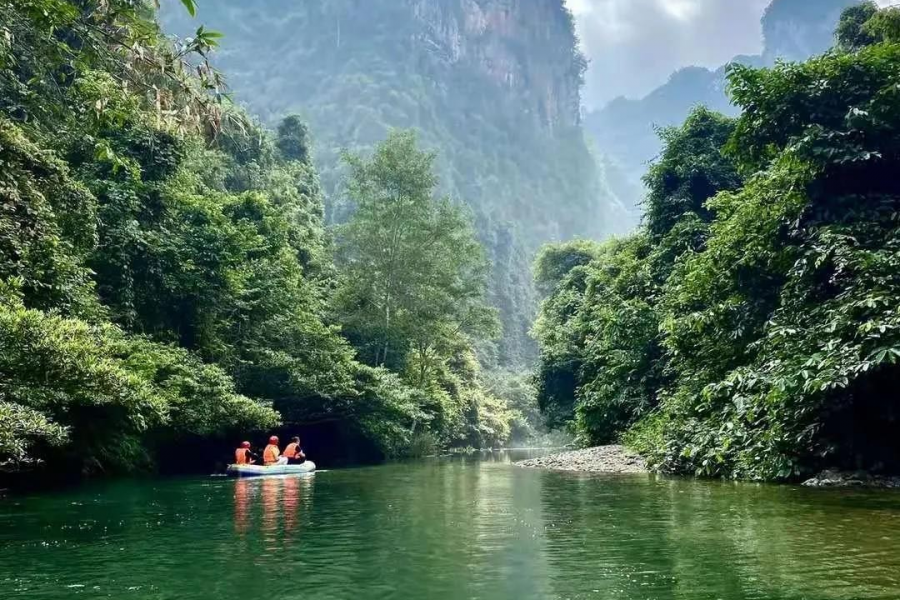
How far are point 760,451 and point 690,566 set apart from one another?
267 inches

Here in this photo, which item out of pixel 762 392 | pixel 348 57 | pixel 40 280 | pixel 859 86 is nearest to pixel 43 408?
pixel 40 280

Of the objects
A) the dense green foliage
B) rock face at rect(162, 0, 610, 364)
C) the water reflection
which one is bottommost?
the water reflection

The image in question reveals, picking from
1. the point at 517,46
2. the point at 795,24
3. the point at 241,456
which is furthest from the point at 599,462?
the point at 795,24

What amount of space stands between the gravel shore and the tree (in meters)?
11.2

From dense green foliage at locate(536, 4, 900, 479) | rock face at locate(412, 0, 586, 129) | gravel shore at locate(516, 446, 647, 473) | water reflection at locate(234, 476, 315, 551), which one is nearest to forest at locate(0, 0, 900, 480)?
dense green foliage at locate(536, 4, 900, 479)

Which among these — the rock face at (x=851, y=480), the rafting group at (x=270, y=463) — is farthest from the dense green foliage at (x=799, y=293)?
the rafting group at (x=270, y=463)

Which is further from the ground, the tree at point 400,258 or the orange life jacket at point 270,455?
the tree at point 400,258

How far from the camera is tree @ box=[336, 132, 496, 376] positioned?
3097cm

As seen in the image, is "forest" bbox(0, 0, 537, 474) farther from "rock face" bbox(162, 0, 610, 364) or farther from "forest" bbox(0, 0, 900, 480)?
"rock face" bbox(162, 0, 610, 364)

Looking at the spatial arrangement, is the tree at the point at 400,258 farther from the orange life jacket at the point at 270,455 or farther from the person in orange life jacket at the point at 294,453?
the orange life jacket at the point at 270,455

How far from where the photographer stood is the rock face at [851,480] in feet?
31.8

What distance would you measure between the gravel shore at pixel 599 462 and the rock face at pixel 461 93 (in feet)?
197

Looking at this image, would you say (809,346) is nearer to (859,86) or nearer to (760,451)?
(760,451)

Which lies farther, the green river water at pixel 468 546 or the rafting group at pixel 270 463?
the rafting group at pixel 270 463
